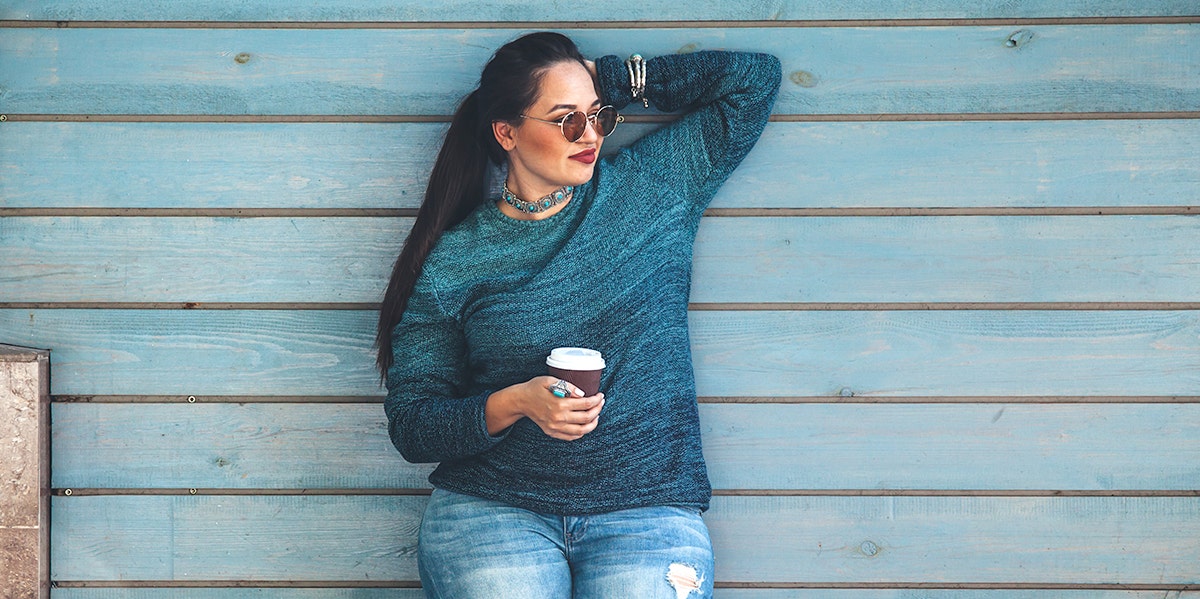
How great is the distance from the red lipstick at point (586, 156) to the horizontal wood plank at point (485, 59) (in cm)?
32

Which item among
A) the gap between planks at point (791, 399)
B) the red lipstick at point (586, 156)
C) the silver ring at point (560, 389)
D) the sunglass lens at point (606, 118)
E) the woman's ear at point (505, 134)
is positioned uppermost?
the sunglass lens at point (606, 118)

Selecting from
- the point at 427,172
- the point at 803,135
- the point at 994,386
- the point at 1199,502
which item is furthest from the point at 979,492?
the point at 427,172

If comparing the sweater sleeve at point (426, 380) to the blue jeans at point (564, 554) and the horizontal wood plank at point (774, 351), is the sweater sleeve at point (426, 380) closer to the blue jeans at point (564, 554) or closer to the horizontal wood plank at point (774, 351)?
the blue jeans at point (564, 554)

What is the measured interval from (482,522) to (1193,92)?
5.09ft

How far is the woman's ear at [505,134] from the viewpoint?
5.24 ft

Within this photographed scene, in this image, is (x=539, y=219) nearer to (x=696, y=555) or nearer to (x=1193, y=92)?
(x=696, y=555)

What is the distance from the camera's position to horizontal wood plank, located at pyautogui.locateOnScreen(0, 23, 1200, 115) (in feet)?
5.84

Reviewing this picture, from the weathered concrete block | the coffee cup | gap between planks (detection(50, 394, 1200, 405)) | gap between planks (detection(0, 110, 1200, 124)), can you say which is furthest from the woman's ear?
the weathered concrete block

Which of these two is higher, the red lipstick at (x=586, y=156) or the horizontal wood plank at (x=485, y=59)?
the horizontal wood plank at (x=485, y=59)

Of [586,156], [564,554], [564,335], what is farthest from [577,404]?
[586,156]

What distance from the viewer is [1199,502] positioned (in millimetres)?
1820

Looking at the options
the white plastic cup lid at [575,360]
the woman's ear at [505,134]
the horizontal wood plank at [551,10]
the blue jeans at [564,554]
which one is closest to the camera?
the white plastic cup lid at [575,360]

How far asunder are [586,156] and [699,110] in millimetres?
273

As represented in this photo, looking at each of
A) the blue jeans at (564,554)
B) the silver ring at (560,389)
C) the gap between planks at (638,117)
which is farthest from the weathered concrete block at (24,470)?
the silver ring at (560,389)
